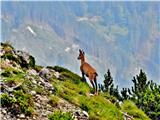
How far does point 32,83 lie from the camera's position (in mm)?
23922

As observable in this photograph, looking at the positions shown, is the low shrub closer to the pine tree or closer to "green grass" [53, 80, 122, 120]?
"green grass" [53, 80, 122, 120]

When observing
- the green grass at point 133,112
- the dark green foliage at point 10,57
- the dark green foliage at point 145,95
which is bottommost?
the green grass at point 133,112

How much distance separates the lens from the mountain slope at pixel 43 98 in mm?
19756

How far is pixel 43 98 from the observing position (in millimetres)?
22406

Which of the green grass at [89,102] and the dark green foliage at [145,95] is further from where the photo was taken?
the dark green foliage at [145,95]

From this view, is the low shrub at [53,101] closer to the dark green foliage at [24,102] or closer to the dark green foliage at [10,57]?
the dark green foliage at [24,102]

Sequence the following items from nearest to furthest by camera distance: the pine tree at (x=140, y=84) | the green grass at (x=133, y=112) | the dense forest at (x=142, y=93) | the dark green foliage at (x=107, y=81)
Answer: the green grass at (x=133, y=112) → the dense forest at (x=142, y=93) → the pine tree at (x=140, y=84) → the dark green foliage at (x=107, y=81)

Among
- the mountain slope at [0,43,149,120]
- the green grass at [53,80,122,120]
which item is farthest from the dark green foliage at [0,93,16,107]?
the green grass at [53,80,122,120]

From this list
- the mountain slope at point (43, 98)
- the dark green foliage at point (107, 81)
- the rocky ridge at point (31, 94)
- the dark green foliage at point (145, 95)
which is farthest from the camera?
the dark green foliage at point (107, 81)

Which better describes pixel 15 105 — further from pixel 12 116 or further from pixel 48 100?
pixel 48 100

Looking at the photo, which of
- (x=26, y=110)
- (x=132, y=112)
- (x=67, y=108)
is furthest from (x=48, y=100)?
(x=132, y=112)

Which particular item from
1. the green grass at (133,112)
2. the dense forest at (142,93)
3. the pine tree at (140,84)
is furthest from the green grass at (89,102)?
the pine tree at (140,84)

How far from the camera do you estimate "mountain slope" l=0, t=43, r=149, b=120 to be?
64.8 feet

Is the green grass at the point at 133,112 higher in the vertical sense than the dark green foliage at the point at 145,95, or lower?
lower
